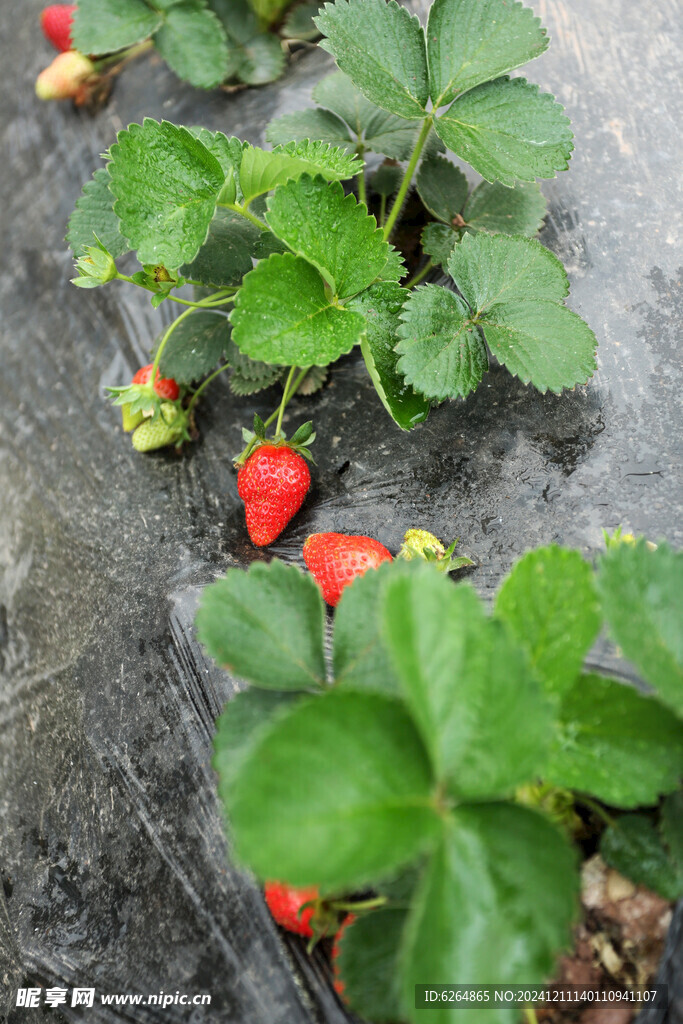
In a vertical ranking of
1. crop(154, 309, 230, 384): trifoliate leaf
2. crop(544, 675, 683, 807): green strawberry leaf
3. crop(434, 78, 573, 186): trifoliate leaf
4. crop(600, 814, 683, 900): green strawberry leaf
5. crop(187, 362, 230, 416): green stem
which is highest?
crop(434, 78, 573, 186): trifoliate leaf

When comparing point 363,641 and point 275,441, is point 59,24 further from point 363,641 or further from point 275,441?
point 363,641

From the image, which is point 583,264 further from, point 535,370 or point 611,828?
point 611,828

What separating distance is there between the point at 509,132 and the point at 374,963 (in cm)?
81

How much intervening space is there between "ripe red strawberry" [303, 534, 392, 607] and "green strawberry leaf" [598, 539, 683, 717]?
0.29 metres

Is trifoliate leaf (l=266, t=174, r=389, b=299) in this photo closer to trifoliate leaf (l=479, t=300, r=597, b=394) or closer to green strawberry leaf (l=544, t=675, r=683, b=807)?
trifoliate leaf (l=479, t=300, r=597, b=394)

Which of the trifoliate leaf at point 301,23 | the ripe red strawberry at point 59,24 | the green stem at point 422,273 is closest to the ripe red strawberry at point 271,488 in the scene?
the green stem at point 422,273

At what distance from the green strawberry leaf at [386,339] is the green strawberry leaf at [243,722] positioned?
343mm

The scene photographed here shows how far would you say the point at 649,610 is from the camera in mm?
477

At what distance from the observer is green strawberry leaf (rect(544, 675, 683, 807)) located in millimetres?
465

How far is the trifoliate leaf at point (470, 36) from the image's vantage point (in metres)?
0.78

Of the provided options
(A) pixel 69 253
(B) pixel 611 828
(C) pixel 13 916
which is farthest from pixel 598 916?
(A) pixel 69 253

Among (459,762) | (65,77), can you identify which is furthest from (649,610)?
(65,77)

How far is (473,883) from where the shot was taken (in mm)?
398

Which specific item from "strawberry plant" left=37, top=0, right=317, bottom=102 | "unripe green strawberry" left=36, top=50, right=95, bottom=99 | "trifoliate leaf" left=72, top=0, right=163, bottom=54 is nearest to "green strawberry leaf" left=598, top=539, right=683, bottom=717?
"strawberry plant" left=37, top=0, right=317, bottom=102
